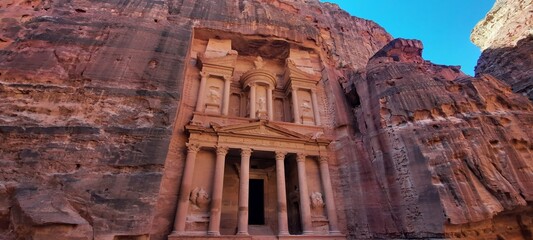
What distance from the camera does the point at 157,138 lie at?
871 centimetres

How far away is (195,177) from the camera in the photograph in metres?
10.7

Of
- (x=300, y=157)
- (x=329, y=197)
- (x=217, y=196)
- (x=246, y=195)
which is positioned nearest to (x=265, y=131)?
(x=300, y=157)

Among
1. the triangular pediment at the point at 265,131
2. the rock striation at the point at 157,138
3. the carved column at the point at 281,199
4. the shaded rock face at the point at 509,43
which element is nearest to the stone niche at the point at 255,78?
the rock striation at the point at 157,138

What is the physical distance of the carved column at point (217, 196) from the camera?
9438 mm

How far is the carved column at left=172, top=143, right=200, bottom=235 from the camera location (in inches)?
359

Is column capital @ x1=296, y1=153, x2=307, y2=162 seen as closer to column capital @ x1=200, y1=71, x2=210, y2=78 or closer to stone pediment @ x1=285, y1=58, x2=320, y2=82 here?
stone pediment @ x1=285, y1=58, x2=320, y2=82

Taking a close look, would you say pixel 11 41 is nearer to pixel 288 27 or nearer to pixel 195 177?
pixel 195 177

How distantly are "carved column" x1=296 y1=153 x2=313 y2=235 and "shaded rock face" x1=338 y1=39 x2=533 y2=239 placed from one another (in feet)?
6.31

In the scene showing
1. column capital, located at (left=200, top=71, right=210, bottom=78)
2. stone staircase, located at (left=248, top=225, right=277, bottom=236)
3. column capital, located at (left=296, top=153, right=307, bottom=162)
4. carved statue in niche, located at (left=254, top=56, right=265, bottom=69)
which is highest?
carved statue in niche, located at (left=254, top=56, right=265, bottom=69)

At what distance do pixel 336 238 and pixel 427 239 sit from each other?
3.34m

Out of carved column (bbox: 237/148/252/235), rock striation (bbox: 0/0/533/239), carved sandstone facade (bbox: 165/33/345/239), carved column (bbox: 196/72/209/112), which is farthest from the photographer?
carved column (bbox: 196/72/209/112)

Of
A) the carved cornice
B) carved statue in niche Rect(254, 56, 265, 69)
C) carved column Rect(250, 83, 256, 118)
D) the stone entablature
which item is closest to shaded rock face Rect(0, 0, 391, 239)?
the stone entablature

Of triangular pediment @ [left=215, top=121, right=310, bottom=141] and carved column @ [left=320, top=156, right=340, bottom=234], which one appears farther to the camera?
triangular pediment @ [left=215, top=121, right=310, bottom=141]

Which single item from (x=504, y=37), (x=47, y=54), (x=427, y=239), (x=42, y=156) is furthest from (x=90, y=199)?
(x=504, y=37)
